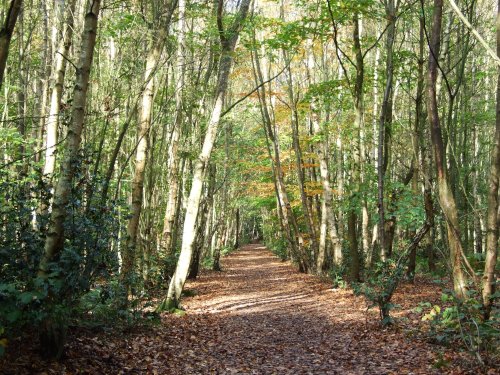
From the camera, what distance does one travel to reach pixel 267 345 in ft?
25.5

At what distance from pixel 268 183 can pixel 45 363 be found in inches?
843

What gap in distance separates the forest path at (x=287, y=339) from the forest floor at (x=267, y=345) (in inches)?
0.6

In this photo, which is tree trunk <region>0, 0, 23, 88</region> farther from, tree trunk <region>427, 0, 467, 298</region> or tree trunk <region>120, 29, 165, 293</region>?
tree trunk <region>427, 0, 467, 298</region>

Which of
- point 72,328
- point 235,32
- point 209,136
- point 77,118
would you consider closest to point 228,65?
point 235,32

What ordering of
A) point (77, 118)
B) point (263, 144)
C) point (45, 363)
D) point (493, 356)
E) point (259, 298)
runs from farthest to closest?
1. point (263, 144)
2. point (259, 298)
3. point (493, 356)
4. point (77, 118)
5. point (45, 363)

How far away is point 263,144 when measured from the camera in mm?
22016

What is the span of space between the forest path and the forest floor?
1cm

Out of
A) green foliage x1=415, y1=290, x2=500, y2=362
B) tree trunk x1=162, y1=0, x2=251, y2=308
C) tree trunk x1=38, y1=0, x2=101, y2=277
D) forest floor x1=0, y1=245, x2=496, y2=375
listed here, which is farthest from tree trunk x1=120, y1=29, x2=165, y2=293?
green foliage x1=415, y1=290, x2=500, y2=362

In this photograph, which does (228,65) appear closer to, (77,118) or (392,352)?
(77,118)

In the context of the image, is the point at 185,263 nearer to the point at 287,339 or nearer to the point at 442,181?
the point at 287,339

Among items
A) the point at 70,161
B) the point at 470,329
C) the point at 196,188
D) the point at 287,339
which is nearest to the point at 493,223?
the point at 470,329

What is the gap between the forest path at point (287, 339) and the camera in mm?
6203

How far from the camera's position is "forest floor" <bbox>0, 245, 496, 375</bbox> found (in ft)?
18.2

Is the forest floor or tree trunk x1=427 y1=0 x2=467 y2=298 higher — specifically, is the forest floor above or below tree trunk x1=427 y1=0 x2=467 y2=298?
below
